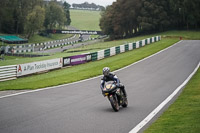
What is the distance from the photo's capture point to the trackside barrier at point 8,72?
26.2 m

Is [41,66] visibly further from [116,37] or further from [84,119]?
[116,37]

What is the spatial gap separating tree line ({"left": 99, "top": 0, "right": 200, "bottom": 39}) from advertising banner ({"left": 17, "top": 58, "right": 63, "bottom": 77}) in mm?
58151

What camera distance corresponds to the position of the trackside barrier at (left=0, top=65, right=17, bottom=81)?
26.2 meters

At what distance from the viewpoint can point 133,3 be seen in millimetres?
91375

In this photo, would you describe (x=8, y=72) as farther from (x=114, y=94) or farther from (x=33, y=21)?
(x=33, y=21)

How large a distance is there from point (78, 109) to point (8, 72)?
49.5 ft

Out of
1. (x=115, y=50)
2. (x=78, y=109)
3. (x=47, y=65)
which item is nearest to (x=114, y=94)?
(x=78, y=109)

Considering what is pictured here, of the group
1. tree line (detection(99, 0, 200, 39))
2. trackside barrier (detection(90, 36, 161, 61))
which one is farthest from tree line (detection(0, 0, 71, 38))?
trackside barrier (detection(90, 36, 161, 61))

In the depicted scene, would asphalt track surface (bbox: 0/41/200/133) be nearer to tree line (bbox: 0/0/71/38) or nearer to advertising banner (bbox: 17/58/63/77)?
advertising banner (bbox: 17/58/63/77)

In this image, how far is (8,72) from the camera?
26.8 metres

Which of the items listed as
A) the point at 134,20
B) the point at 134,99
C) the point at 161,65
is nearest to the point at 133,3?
the point at 134,20

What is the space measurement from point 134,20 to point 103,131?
8648 centimetres

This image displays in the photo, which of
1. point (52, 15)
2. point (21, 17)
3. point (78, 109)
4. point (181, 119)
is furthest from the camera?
point (52, 15)

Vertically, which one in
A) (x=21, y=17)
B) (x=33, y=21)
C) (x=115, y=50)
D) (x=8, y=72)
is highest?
(x=21, y=17)
